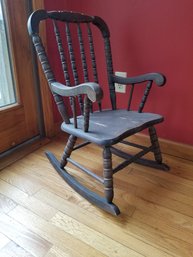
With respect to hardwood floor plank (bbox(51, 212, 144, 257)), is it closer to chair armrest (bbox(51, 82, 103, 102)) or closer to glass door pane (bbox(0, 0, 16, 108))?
chair armrest (bbox(51, 82, 103, 102))

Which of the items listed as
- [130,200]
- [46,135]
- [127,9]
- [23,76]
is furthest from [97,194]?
[127,9]

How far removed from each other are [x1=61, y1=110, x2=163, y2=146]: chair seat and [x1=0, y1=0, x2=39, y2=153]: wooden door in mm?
519

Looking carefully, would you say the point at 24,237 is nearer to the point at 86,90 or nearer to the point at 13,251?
the point at 13,251

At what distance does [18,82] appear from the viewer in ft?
4.76

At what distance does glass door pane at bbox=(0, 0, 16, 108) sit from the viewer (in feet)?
4.42

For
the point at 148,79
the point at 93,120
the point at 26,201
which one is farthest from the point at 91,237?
the point at 148,79

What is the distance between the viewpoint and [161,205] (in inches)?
41.7

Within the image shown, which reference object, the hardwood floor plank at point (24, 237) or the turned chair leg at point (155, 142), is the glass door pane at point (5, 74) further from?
the turned chair leg at point (155, 142)

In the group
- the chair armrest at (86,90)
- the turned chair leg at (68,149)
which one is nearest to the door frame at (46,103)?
the turned chair leg at (68,149)

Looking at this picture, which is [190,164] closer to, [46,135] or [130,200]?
[130,200]

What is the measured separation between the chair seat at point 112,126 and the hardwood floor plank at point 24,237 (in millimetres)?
442

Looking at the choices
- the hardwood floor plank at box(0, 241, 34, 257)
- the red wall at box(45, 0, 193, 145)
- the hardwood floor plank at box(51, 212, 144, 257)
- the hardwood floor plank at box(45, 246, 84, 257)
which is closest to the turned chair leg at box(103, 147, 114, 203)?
the hardwood floor plank at box(51, 212, 144, 257)

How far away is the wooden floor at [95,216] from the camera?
86 centimetres

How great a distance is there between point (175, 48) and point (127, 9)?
0.38 metres
